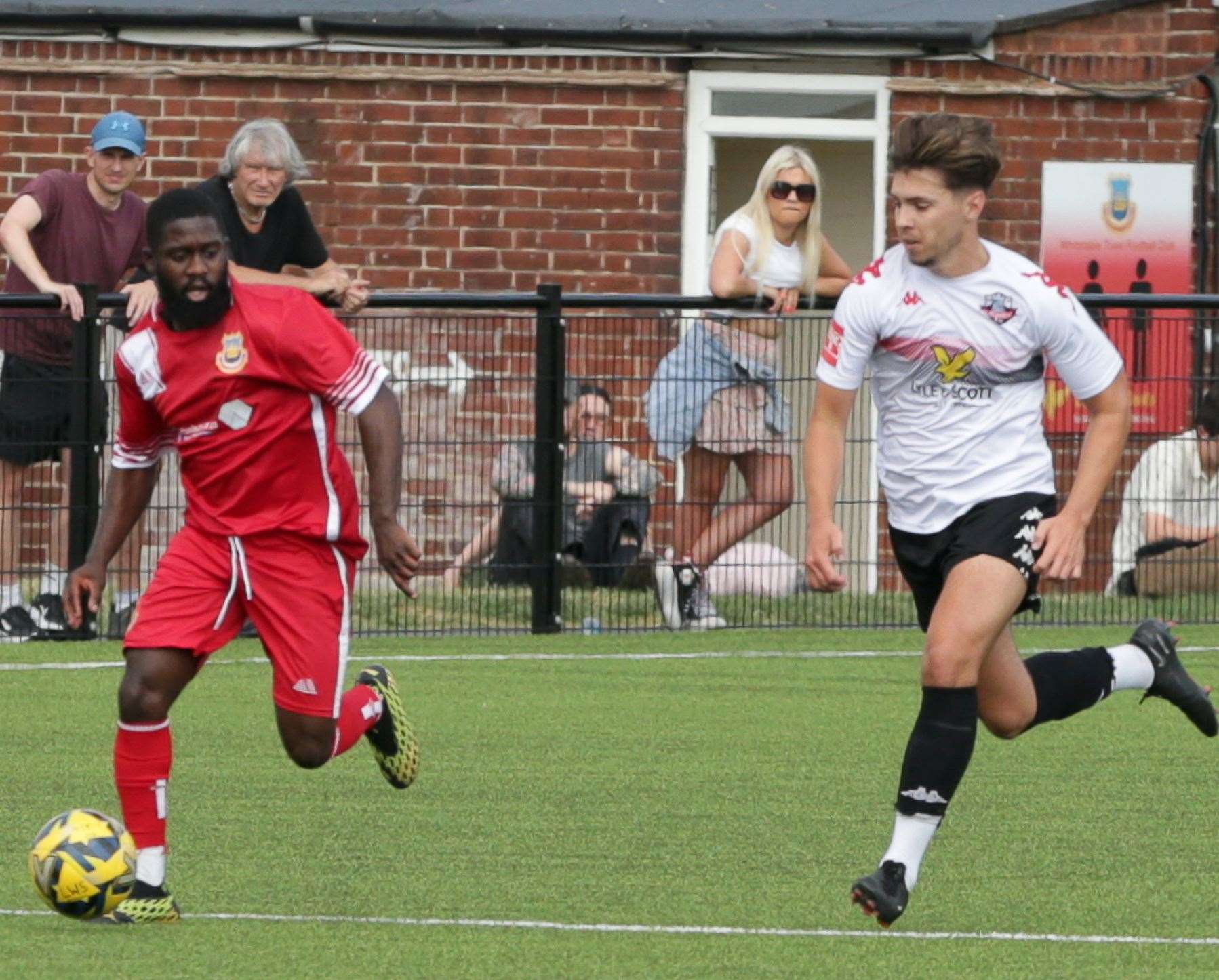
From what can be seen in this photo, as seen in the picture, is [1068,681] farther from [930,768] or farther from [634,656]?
[634,656]

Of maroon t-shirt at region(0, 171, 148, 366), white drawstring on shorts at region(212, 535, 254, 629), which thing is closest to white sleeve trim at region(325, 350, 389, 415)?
white drawstring on shorts at region(212, 535, 254, 629)

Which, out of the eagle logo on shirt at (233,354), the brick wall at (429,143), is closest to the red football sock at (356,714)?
the eagle logo on shirt at (233,354)

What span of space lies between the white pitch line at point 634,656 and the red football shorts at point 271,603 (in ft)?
14.3

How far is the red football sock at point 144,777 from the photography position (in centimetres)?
613

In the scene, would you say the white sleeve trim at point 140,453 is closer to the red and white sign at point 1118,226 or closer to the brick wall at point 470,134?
the brick wall at point 470,134

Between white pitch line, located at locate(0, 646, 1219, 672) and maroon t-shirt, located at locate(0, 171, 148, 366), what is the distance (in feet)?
4.86

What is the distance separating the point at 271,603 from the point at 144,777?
622 mm

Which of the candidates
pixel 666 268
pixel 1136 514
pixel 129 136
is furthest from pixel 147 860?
pixel 666 268

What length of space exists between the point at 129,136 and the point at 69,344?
1.05m

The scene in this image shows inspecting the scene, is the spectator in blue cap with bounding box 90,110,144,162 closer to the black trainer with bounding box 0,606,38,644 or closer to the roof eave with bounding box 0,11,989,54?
the black trainer with bounding box 0,606,38,644

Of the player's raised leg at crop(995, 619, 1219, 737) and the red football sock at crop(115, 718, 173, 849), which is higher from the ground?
the player's raised leg at crop(995, 619, 1219, 737)

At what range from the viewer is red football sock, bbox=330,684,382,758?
7.13m

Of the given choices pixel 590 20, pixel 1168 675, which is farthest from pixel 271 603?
pixel 590 20

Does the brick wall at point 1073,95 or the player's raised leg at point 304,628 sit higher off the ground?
the brick wall at point 1073,95
